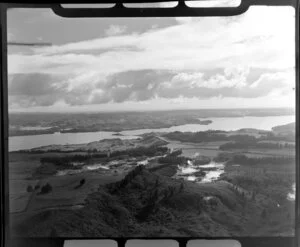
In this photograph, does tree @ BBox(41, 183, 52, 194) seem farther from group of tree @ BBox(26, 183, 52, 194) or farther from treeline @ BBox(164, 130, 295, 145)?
treeline @ BBox(164, 130, 295, 145)

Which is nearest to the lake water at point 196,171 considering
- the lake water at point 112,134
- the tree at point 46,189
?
the lake water at point 112,134

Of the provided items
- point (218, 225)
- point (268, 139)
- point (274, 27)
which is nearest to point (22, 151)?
point (218, 225)

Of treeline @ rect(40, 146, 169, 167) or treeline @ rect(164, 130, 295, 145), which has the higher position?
treeline @ rect(164, 130, 295, 145)

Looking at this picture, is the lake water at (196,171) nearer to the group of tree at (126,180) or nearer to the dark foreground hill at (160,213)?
the dark foreground hill at (160,213)

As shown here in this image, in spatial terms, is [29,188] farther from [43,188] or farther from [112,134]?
[112,134]

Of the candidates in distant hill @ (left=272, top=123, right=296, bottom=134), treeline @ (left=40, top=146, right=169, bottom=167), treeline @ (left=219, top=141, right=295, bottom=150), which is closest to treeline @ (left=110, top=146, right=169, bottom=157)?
treeline @ (left=40, top=146, right=169, bottom=167)

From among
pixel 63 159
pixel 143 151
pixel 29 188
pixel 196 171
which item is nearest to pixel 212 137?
pixel 196 171
